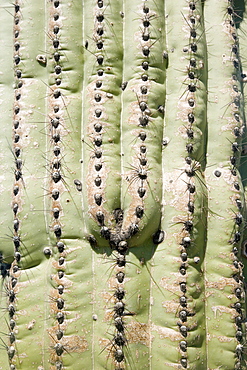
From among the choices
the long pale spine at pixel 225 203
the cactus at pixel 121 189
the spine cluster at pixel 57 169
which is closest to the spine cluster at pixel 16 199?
the cactus at pixel 121 189

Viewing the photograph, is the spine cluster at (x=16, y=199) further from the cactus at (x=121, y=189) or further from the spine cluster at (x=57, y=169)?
the spine cluster at (x=57, y=169)

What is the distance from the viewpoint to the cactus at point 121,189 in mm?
3424

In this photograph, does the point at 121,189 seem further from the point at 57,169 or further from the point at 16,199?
the point at 16,199

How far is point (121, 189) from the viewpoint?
3549mm

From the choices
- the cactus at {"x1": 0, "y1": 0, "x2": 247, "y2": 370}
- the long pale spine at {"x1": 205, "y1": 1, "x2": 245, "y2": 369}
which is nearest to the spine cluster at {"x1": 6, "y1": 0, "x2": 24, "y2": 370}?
the cactus at {"x1": 0, "y1": 0, "x2": 247, "y2": 370}

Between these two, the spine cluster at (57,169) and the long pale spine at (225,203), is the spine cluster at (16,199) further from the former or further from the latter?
the long pale spine at (225,203)

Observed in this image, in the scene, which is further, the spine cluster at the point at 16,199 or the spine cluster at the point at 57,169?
the spine cluster at the point at 16,199

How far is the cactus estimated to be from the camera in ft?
11.2

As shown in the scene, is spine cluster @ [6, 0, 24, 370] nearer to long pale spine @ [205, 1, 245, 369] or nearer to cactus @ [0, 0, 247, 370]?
cactus @ [0, 0, 247, 370]

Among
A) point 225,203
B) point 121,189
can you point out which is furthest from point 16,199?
point 225,203

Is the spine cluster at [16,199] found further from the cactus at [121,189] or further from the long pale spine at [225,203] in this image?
the long pale spine at [225,203]

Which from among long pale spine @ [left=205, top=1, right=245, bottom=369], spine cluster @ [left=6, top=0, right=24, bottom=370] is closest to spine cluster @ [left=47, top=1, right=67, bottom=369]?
spine cluster @ [left=6, top=0, right=24, bottom=370]

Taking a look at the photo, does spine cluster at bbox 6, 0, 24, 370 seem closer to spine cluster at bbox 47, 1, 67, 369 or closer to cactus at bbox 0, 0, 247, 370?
cactus at bbox 0, 0, 247, 370

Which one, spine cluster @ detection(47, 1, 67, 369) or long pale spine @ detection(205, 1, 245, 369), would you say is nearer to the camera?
spine cluster @ detection(47, 1, 67, 369)
